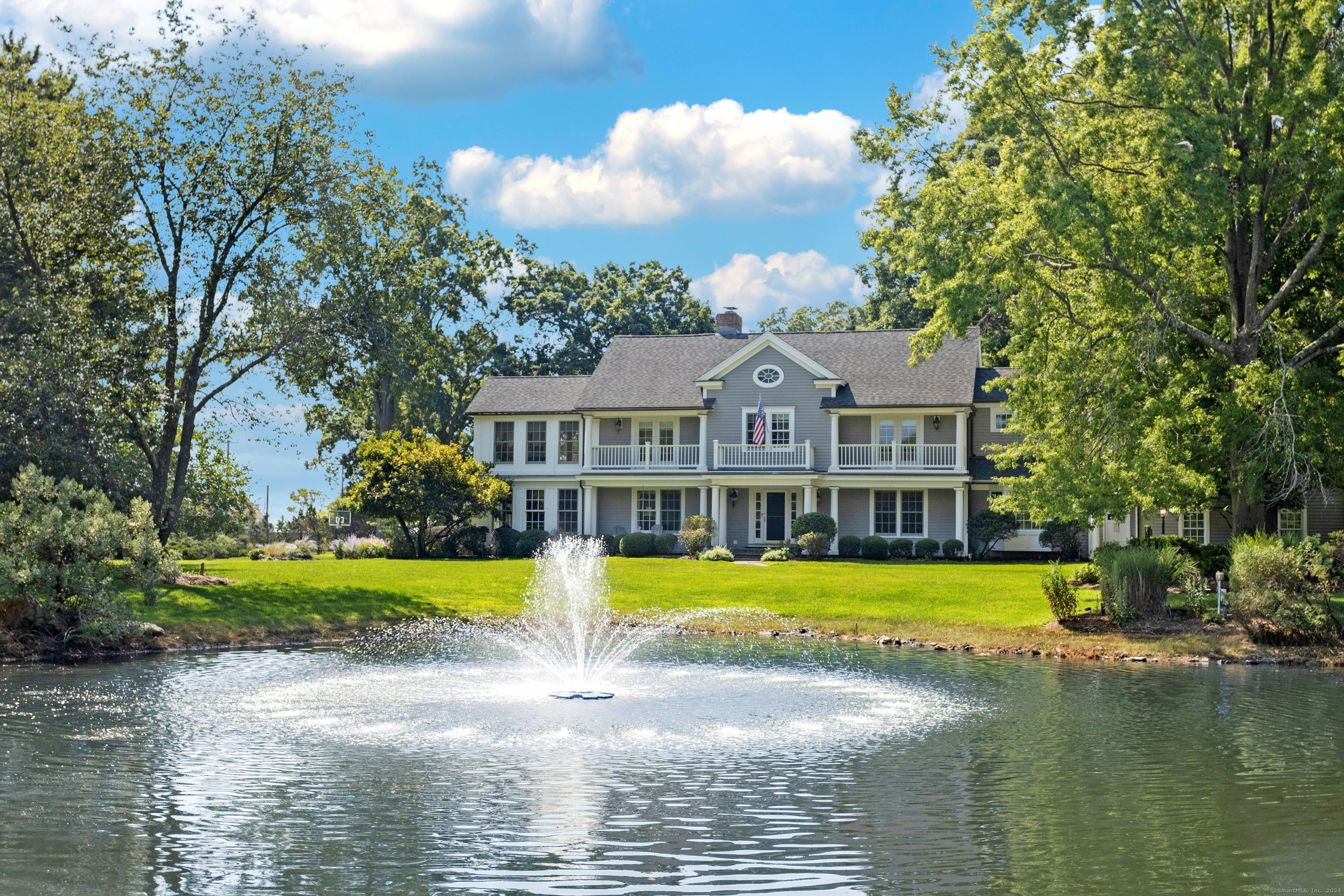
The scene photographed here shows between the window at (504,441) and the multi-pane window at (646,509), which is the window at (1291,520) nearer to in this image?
the multi-pane window at (646,509)

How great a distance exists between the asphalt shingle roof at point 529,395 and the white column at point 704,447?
522 centimetres

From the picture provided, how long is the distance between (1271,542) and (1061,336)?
657cm

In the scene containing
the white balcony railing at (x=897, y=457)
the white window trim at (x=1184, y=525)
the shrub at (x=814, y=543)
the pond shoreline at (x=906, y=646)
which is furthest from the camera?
the white balcony railing at (x=897, y=457)

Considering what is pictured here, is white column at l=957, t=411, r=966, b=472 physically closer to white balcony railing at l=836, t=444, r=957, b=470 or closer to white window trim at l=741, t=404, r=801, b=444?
white balcony railing at l=836, t=444, r=957, b=470

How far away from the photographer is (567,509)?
46.4 metres

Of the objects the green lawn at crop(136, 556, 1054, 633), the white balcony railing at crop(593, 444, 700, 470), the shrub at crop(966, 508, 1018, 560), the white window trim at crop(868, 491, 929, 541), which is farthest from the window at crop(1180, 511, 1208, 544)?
the white balcony railing at crop(593, 444, 700, 470)

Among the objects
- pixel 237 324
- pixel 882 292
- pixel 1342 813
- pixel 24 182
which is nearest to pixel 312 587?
pixel 237 324

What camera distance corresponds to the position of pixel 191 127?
29.3 m

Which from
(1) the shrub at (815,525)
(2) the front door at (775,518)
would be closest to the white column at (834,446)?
(2) the front door at (775,518)

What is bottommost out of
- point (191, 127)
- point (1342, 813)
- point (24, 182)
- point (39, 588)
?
point (1342, 813)

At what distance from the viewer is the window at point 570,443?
153ft

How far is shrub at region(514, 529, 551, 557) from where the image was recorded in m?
42.5

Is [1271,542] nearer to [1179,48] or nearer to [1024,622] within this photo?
[1024,622]

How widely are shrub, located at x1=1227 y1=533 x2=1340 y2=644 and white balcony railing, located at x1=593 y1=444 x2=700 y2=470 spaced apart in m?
24.4
